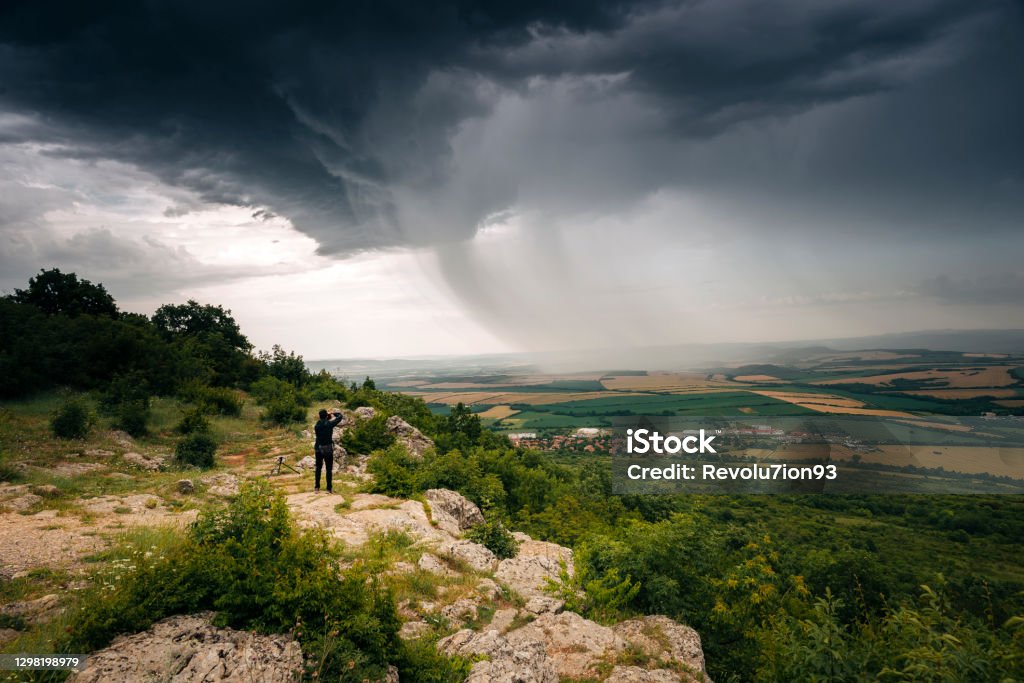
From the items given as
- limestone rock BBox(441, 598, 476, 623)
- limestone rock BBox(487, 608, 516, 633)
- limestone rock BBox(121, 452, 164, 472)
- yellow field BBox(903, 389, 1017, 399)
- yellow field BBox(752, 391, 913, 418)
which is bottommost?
yellow field BBox(752, 391, 913, 418)

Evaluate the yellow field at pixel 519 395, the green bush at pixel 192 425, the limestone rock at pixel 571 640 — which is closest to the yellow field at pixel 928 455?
the limestone rock at pixel 571 640

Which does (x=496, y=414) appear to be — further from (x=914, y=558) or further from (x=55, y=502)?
(x=55, y=502)

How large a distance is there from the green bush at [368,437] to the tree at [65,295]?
110 ft

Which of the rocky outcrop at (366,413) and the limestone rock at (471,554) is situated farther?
the rocky outcrop at (366,413)

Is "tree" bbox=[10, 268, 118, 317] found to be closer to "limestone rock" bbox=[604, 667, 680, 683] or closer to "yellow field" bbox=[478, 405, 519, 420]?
"yellow field" bbox=[478, 405, 519, 420]

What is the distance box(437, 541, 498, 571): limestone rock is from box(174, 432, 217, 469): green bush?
10.6m

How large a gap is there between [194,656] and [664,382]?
99052mm

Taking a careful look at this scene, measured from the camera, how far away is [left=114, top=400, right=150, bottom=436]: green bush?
17531 millimetres

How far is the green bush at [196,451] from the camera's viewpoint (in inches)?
618

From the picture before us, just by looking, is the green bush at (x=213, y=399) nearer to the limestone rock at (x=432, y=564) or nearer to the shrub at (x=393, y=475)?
the shrub at (x=393, y=475)

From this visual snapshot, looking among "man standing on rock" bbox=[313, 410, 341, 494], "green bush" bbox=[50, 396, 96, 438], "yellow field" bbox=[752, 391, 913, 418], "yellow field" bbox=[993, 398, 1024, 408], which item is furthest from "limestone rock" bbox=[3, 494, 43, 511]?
"yellow field" bbox=[993, 398, 1024, 408]

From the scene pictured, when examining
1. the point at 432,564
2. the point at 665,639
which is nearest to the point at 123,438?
the point at 432,564

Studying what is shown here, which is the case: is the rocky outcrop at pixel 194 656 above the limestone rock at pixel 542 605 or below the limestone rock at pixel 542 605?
above

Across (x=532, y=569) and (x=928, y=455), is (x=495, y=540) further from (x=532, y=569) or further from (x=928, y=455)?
(x=928, y=455)
